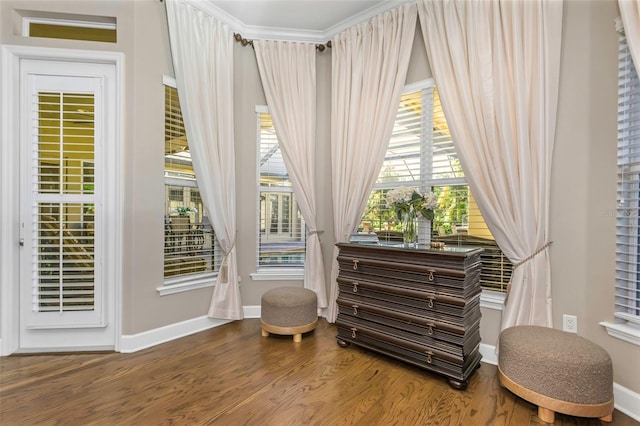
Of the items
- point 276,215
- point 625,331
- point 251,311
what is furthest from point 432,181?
point 251,311

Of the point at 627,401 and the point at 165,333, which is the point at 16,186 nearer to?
the point at 165,333

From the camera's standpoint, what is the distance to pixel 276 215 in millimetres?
3641

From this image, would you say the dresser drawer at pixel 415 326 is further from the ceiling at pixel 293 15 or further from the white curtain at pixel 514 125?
the ceiling at pixel 293 15

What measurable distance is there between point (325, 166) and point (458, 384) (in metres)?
2.47

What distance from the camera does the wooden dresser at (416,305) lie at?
2.10 meters

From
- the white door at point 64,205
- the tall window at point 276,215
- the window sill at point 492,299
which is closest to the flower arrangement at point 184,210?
the white door at point 64,205

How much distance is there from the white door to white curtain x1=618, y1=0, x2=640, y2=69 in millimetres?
3791

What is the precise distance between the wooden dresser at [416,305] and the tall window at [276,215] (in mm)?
1033

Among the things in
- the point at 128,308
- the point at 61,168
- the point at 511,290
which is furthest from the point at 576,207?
the point at 61,168

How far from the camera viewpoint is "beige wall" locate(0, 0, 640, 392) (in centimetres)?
199

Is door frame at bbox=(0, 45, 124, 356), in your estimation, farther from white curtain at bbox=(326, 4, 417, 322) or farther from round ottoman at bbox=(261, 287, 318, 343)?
white curtain at bbox=(326, 4, 417, 322)

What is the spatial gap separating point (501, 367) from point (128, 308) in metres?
3.01

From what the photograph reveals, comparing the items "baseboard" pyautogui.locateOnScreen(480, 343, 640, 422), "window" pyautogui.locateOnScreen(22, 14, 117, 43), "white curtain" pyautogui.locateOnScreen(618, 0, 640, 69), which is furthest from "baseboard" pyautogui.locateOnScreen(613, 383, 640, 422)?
"window" pyautogui.locateOnScreen(22, 14, 117, 43)

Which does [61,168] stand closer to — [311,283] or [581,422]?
[311,283]
